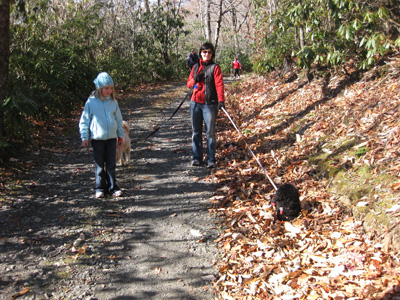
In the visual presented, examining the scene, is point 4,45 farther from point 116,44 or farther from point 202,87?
point 116,44

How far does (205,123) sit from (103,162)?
2072 millimetres

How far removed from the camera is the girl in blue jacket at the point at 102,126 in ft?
15.0

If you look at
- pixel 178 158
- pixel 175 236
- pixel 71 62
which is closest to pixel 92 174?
pixel 178 158

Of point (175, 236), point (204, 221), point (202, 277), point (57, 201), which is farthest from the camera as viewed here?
point (57, 201)

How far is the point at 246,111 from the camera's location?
419 inches

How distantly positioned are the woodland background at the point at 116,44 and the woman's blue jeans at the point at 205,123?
2.54 metres

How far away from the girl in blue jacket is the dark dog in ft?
8.02

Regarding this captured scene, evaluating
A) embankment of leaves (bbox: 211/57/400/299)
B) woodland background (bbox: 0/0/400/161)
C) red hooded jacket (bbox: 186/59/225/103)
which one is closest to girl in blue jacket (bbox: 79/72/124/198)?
red hooded jacket (bbox: 186/59/225/103)

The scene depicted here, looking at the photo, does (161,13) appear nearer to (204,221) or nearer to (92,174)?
(92,174)

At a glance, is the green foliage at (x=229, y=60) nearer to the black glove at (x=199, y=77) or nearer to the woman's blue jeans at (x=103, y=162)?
the black glove at (x=199, y=77)

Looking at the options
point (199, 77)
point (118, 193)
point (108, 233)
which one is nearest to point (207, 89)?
point (199, 77)

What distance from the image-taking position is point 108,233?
3992 mm

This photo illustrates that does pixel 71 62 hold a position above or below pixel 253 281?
above

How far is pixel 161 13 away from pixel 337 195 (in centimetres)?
2150
